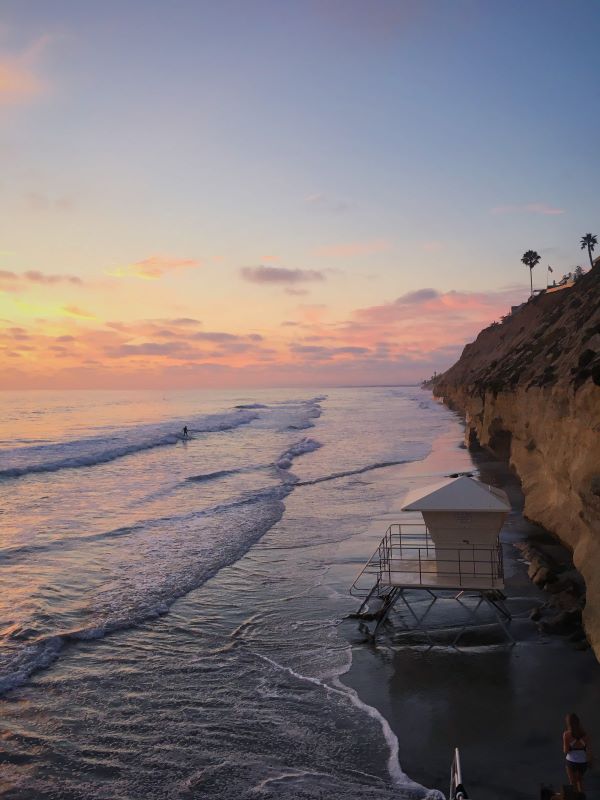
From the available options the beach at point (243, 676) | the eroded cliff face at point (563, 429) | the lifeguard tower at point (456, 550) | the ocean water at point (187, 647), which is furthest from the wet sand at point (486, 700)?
the eroded cliff face at point (563, 429)

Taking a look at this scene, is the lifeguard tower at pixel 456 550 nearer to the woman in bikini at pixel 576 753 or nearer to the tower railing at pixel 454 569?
the tower railing at pixel 454 569

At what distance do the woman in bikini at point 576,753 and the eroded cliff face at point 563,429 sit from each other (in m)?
3.74

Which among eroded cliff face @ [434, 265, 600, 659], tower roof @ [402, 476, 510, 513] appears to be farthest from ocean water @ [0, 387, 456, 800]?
eroded cliff face @ [434, 265, 600, 659]

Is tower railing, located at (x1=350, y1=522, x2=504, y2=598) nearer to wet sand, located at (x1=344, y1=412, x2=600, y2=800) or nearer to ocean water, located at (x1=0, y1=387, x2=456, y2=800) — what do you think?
wet sand, located at (x1=344, y1=412, x2=600, y2=800)

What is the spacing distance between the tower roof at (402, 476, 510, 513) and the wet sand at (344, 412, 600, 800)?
2.62 m

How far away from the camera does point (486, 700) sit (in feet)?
35.1

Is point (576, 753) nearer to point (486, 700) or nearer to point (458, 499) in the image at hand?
point (486, 700)

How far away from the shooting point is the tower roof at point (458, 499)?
14.0 metres

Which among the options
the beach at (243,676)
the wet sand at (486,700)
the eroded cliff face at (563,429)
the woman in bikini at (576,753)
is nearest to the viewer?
the woman in bikini at (576,753)

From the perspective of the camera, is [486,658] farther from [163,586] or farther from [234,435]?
[234,435]

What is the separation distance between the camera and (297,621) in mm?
15062

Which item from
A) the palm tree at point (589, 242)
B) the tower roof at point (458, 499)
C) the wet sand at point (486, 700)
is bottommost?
the wet sand at point (486, 700)

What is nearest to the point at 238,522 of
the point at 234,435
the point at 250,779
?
the point at 250,779

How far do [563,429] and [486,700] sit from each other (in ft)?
31.0
